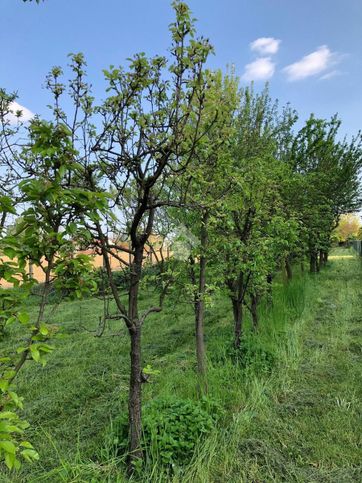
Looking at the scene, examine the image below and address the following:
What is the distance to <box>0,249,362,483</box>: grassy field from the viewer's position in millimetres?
2463

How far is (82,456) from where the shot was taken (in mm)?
2713

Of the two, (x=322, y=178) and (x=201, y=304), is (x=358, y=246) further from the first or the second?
(x=201, y=304)

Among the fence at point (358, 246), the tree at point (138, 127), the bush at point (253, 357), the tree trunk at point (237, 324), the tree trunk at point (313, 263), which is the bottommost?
the bush at point (253, 357)

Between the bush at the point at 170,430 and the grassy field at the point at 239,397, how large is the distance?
0.09m

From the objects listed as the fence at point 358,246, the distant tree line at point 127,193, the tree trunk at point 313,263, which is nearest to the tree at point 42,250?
the distant tree line at point 127,193

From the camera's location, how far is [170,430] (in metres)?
2.68

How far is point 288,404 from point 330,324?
2.88m

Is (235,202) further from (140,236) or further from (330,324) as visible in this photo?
(330,324)

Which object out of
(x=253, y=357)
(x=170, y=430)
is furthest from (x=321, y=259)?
(x=170, y=430)

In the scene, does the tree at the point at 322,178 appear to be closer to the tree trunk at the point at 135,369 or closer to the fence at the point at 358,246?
the fence at the point at 358,246

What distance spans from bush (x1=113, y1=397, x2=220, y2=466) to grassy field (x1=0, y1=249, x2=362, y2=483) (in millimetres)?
89

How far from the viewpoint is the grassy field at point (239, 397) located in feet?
8.08

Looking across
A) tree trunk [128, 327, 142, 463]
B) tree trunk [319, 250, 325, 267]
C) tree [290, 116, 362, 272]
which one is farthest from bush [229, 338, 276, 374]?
tree trunk [319, 250, 325, 267]

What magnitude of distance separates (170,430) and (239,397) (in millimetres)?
967
